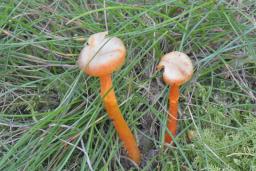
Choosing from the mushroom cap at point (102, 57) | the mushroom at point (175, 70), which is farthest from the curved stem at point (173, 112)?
the mushroom cap at point (102, 57)

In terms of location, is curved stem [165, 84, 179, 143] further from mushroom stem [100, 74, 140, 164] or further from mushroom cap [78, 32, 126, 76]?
mushroom cap [78, 32, 126, 76]

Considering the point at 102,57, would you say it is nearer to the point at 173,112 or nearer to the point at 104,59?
the point at 104,59

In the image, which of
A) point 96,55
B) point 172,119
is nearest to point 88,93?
point 172,119

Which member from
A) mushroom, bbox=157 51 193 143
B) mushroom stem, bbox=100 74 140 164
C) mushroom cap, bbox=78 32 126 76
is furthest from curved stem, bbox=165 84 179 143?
mushroom cap, bbox=78 32 126 76

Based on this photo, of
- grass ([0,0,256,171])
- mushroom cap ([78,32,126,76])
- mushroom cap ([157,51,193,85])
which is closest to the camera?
mushroom cap ([78,32,126,76])

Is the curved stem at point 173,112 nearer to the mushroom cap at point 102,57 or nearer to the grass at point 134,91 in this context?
the grass at point 134,91
